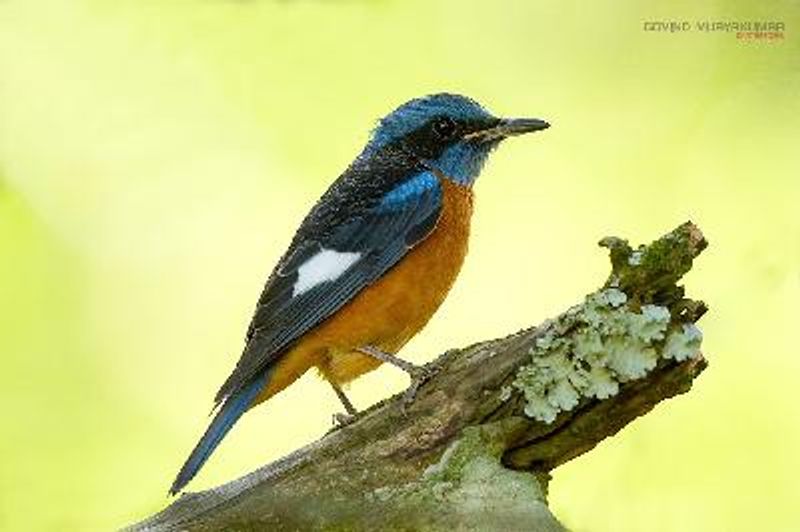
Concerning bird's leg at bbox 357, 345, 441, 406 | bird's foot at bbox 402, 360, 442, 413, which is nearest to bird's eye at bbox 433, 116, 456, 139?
bird's leg at bbox 357, 345, 441, 406

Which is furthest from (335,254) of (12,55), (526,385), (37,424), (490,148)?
(12,55)

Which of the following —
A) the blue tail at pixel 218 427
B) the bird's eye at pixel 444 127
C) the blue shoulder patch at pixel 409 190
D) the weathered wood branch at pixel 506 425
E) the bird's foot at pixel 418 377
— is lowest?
the weathered wood branch at pixel 506 425

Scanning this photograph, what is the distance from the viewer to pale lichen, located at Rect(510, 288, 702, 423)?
459 centimetres

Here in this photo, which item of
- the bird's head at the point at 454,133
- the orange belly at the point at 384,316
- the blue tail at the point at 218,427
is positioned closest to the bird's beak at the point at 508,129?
the bird's head at the point at 454,133

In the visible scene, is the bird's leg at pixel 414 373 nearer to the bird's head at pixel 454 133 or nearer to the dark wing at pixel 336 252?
the dark wing at pixel 336 252

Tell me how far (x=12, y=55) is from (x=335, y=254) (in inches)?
98.5

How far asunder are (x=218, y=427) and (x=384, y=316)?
82 cm

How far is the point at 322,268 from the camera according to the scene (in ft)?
19.1

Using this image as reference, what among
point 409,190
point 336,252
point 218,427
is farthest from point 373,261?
point 218,427

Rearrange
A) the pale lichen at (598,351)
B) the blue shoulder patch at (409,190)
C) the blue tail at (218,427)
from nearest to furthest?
the pale lichen at (598,351), the blue tail at (218,427), the blue shoulder patch at (409,190)

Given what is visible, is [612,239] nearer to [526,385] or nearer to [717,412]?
[526,385]

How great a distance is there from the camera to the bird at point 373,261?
221 inches

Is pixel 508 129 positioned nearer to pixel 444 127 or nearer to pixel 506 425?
pixel 444 127

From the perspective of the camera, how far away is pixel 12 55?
24.5ft
